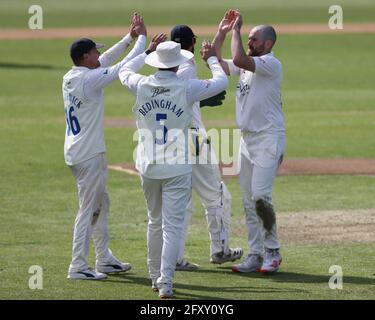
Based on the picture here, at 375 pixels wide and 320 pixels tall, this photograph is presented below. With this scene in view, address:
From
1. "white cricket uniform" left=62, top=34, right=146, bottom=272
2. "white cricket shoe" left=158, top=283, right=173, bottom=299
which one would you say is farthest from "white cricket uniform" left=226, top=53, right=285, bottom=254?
"white cricket shoe" left=158, top=283, right=173, bottom=299

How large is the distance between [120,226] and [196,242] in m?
1.43

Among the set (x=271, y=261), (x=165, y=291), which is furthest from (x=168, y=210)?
(x=271, y=261)

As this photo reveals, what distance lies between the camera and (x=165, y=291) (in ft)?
33.8

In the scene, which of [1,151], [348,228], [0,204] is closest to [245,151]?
[348,228]

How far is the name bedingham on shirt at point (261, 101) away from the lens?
11.7 meters

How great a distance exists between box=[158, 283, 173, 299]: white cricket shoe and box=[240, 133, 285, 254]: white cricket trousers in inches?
69.5

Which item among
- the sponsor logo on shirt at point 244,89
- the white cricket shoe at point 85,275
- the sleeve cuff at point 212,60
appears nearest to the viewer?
the sleeve cuff at point 212,60

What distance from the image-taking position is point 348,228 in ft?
47.0

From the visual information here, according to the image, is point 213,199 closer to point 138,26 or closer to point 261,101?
point 261,101

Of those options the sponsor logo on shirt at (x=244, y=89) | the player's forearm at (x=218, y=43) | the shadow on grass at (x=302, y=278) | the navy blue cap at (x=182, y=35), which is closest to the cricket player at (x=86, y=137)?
the navy blue cap at (x=182, y=35)

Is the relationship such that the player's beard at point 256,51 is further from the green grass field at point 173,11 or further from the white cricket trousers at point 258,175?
the green grass field at point 173,11

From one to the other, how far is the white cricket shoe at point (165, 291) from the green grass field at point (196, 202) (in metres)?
0.13

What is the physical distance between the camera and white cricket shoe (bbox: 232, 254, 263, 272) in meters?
12.0
